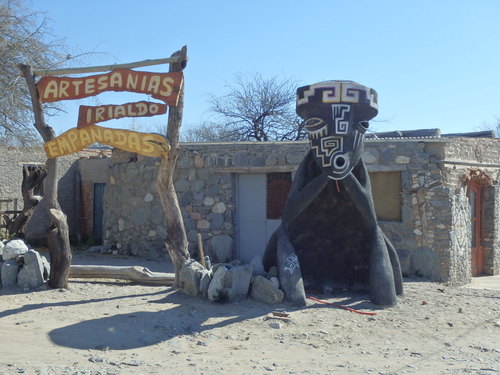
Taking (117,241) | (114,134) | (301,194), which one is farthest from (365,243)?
(117,241)

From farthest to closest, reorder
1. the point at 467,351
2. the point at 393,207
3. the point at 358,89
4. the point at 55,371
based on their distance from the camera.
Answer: the point at 393,207, the point at 358,89, the point at 467,351, the point at 55,371

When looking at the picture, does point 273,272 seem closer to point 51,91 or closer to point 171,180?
point 171,180

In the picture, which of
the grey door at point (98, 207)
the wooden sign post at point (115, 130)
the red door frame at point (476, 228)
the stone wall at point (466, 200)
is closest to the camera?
the wooden sign post at point (115, 130)

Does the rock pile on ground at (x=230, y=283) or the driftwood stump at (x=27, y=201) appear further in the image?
the driftwood stump at (x=27, y=201)

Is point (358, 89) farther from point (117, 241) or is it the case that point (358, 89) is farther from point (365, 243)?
point (117, 241)

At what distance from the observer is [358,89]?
7.35 metres

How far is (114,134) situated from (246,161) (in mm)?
3879

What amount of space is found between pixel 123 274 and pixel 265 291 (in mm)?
2607

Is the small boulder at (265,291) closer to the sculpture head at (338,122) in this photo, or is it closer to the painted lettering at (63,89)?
the sculpture head at (338,122)

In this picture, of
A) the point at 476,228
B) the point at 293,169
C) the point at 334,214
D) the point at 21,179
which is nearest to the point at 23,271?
the point at 334,214

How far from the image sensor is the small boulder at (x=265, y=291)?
7293mm

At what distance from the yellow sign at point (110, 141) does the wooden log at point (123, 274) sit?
1.90 m

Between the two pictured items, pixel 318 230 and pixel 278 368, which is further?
pixel 318 230

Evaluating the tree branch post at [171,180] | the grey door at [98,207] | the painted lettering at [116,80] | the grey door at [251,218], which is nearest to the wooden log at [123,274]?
the tree branch post at [171,180]
